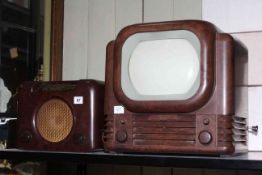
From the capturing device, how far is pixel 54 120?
5.28 ft

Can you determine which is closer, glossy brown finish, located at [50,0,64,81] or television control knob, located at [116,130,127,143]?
television control knob, located at [116,130,127,143]

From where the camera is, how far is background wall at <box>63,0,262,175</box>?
6.15ft

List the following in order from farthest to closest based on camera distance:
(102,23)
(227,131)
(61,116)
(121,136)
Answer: (102,23)
(61,116)
(121,136)
(227,131)

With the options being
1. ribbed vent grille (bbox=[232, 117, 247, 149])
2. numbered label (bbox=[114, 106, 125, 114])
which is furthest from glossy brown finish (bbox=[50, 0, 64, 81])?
ribbed vent grille (bbox=[232, 117, 247, 149])

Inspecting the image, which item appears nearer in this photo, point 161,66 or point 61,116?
point 161,66

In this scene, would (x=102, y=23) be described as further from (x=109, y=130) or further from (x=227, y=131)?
(x=227, y=131)

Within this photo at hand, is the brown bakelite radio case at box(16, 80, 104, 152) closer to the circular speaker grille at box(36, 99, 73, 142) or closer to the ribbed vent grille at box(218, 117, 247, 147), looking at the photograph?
the circular speaker grille at box(36, 99, 73, 142)

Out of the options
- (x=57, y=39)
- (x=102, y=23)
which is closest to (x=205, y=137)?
(x=102, y=23)

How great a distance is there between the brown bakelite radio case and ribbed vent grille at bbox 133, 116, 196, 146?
220 millimetres

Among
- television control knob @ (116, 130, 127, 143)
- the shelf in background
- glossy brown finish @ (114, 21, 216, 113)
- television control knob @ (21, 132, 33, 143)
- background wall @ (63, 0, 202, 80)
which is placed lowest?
the shelf in background

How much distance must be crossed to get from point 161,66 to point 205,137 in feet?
0.91

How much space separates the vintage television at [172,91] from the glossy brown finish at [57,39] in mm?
662

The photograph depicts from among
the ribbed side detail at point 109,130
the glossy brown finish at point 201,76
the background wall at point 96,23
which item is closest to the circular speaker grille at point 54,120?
the ribbed side detail at point 109,130

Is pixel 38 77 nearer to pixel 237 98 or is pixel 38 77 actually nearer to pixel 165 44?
pixel 165 44
